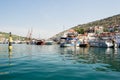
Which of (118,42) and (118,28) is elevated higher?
(118,28)

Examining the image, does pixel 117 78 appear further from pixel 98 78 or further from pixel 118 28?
pixel 118 28

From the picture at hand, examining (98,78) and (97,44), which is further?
(97,44)

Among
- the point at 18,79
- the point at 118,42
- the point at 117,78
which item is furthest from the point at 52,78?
the point at 118,42

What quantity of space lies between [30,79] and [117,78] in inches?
268

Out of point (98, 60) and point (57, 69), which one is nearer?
point (57, 69)

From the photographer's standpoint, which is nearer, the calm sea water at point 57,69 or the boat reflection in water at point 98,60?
the calm sea water at point 57,69

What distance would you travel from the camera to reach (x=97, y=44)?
362 feet

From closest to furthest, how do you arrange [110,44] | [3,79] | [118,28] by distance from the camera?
1. [3,79]
2. [110,44]
3. [118,28]

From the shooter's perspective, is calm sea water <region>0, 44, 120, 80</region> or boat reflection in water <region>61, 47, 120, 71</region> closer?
calm sea water <region>0, 44, 120, 80</region>

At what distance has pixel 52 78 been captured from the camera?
1358 cm

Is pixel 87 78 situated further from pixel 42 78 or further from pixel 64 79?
pixel 42 78

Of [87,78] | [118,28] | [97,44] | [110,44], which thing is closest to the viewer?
[87,78]

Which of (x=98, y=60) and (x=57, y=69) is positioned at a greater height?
(x=57, y=69)

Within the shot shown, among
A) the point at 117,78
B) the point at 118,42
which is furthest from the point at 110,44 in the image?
the point at 117,78
